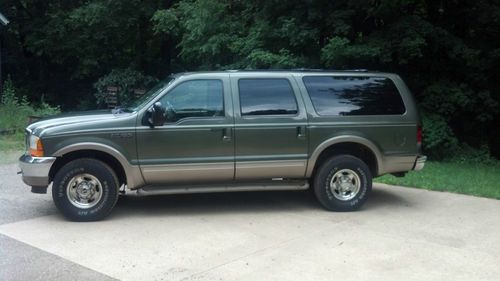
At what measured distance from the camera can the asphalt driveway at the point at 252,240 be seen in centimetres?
537

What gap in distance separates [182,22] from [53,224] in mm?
12033

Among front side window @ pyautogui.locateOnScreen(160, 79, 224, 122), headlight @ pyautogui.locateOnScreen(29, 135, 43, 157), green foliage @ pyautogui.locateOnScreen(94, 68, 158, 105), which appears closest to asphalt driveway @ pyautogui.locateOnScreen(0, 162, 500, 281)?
headlight @ pyautogui.locateOnScreen(29, 135, 43, 157)

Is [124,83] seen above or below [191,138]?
below

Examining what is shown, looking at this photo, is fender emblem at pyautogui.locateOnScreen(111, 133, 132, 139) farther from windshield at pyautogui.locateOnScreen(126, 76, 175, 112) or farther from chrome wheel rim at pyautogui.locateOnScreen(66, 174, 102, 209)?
chrome wheel rim at pyautogui.locateOnScreen(66, 174, 102, 209)

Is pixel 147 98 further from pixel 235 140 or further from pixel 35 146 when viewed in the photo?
pixel 35 146

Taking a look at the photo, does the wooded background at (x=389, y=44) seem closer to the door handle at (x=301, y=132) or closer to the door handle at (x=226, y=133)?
the door handle at (x=301, y=132)

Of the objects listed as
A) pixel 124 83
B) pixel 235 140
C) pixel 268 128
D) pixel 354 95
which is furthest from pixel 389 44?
pixel 124 83

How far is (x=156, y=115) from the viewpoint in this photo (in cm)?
694

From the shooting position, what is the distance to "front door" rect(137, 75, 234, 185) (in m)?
7.05

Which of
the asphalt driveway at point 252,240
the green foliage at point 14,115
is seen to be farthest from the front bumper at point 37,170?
the green foliage at point 14,115

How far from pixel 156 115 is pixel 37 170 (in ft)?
5.07

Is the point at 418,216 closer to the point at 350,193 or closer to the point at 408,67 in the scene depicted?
the point at 350,193

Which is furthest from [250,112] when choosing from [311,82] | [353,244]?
[353,244]

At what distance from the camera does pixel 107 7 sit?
22.1 m
